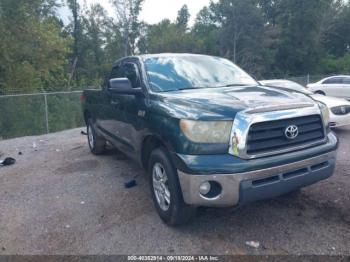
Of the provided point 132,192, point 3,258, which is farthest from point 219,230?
point 3,258

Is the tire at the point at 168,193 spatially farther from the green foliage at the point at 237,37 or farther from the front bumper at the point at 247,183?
the green foliage at the point at 237,37

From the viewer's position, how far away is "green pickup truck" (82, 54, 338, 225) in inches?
121

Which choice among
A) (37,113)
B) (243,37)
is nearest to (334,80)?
(37,113)

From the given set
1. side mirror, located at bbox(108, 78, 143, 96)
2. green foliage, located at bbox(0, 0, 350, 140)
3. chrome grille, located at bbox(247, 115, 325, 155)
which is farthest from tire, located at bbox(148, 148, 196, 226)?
green foliage, located at bbox(0, 0, 350, 140)

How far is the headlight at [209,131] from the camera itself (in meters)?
3.14

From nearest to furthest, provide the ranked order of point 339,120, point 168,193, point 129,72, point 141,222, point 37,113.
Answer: point 168,193
point 141,222
point 129,72
point 339,120
point 37,113

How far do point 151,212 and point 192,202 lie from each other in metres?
1.11

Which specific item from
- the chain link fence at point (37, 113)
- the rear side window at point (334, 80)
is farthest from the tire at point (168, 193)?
the rear side window at point (334, 80)

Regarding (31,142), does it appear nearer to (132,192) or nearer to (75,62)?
(132,192)

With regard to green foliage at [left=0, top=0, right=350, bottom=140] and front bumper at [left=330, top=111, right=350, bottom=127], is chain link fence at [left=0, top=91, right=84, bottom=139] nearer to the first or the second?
front bumper at [left=330, top=111, right=350, bottom=127]

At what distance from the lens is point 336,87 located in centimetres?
1631

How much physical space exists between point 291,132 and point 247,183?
2.29 feet

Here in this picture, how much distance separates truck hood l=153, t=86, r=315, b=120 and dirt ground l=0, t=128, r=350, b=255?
4.21ft

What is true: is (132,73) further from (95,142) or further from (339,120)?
(339,120)
